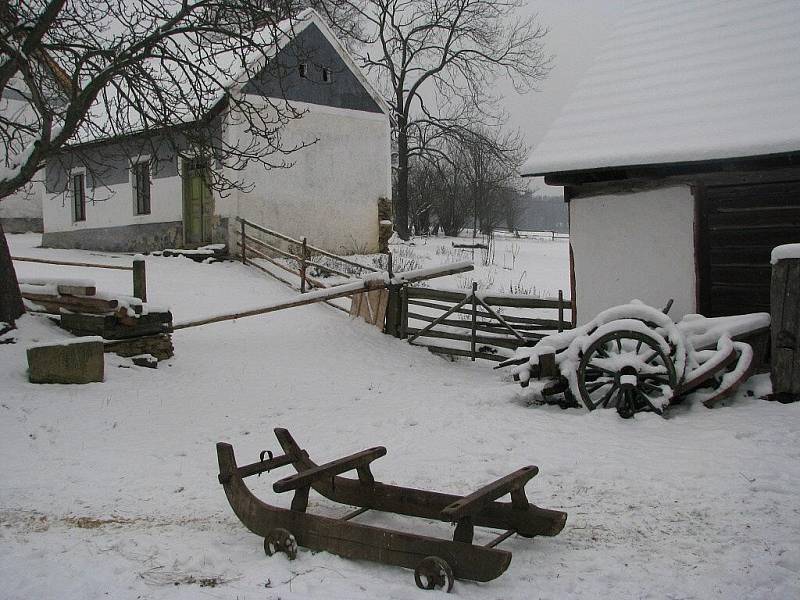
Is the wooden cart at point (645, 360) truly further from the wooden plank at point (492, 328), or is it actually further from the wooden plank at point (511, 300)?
the wooden plank at point (492, 328)

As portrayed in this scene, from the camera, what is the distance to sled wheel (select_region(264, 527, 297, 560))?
13.8 ft

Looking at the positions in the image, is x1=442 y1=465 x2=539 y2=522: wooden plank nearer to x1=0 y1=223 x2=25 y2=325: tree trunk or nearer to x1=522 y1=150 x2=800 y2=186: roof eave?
x1=522 y1=150 x2=800 y2=186: roof eave

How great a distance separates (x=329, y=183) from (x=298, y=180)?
0.99 metres

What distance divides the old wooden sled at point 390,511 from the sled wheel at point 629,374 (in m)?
3.00

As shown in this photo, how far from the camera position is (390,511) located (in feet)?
15.8

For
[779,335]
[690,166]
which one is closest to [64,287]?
[690,166]

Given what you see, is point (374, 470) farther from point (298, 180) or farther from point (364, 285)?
point (298, 180)

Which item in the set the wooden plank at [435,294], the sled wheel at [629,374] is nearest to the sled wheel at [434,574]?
the sled wheel at [629,374]

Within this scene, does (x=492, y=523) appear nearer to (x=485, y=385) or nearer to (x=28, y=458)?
(x=28, y=458)

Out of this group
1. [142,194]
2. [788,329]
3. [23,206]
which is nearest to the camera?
[788,329]

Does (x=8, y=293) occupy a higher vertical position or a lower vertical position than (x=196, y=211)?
lower

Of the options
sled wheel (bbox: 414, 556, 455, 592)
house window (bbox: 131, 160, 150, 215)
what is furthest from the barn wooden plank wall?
house window (bbox: 131, 160, 150, 215)

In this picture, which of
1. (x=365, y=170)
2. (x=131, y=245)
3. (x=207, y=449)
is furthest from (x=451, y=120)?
(x=207, y=449)

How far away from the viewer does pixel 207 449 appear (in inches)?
281
